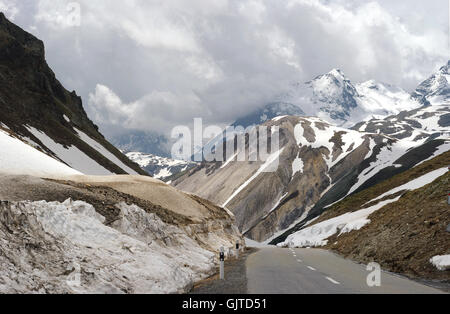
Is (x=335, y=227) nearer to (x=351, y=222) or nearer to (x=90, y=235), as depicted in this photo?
(x=351, y=222)

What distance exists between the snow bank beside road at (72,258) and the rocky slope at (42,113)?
69.0m

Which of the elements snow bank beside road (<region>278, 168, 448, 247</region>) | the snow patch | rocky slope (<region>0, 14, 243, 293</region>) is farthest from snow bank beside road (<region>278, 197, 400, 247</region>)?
the snow patch

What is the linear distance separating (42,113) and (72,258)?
10598 cm

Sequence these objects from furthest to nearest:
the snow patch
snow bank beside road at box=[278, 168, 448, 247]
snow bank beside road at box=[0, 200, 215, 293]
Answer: snow bank beside road at box=[278, 168, 448, 247], the snow patch, snow bank beside road at box=[0, 200, 215, 293]

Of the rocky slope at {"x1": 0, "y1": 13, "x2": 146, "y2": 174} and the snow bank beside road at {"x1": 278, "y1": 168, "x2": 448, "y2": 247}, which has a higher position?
the rocky slope at {"x1": 0, "y1": 13, "x2": 146, "y2": 174}

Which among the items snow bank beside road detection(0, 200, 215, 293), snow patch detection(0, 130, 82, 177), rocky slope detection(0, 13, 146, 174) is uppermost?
rocky slope detection(0, 13, 146, 174)

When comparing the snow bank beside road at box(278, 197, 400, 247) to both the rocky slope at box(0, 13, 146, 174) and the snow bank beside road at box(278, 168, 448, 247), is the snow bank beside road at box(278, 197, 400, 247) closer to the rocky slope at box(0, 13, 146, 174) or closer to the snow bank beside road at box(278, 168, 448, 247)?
the snow bank beside road at box(278, 168, 448, 247)

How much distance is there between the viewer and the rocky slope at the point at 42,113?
8938cm

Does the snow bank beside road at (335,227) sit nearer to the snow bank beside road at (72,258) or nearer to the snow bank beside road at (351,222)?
the snow bank beside road at (351,222)

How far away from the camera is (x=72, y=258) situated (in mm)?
12148

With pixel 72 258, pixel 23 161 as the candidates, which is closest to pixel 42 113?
pixel 23 161

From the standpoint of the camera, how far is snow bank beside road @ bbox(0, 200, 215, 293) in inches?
404

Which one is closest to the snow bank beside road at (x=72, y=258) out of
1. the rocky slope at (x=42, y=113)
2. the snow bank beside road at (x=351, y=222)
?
the snow bank beside road at (x=351, y=222)

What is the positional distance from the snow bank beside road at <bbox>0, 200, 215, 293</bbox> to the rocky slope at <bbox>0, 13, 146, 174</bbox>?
6903 centimetres
